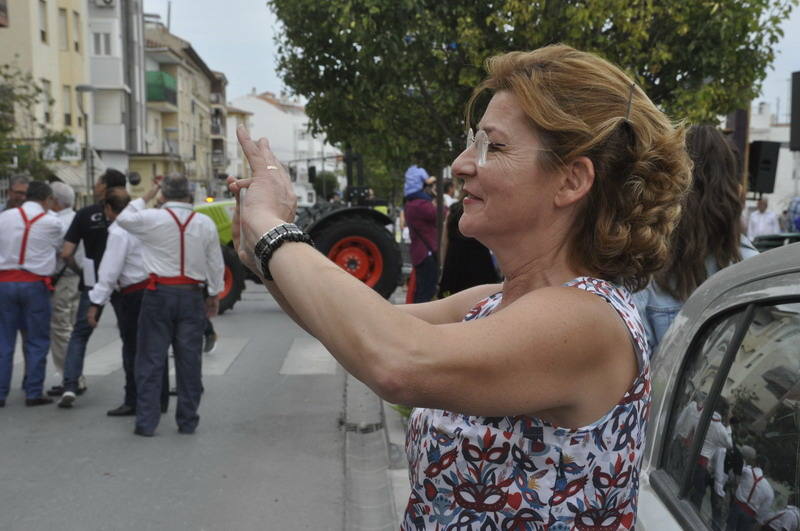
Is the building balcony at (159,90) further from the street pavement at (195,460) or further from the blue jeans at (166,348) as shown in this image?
the blue jeans at (166,348)

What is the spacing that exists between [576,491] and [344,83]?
9180 millimetres

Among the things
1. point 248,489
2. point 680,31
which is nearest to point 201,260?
point 248,489

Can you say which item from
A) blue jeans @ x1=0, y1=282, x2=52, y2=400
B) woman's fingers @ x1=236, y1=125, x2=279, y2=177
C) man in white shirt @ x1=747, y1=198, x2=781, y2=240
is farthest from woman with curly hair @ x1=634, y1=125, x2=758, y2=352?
man in white shirt @ x1=747, y1=198, x2=781, y2=240

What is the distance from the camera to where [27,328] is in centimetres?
788

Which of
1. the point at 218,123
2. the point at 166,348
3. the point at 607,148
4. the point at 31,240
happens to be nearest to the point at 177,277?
the point at 166,348

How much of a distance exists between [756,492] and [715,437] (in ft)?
0.80

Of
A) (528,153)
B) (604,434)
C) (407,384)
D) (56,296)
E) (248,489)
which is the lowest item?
(248,489)

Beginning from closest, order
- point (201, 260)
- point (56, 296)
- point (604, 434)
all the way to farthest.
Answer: point (604, 434)
point (201, 260)
point (56, 296)

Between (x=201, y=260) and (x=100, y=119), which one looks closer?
(x=201, y=260)

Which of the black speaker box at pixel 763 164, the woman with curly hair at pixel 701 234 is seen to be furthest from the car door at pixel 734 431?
the black speaker box at pixel 763 164

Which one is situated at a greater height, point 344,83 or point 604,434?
point 344,83

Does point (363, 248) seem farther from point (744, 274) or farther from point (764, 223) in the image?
point (744, 274)

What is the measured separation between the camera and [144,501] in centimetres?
537

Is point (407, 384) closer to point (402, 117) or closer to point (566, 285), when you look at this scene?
point (566, 285)
